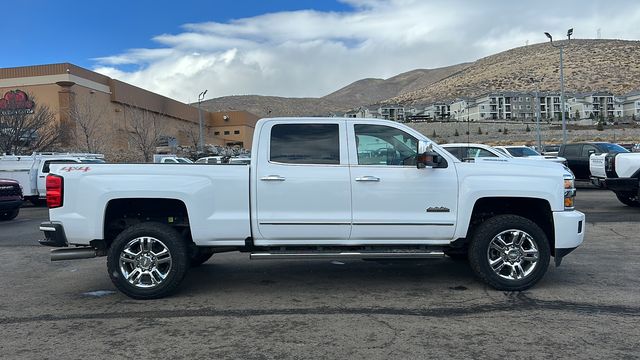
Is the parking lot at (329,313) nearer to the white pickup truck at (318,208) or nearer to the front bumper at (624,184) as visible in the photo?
the white pickup truck at (318,208)

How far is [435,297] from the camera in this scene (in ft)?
20.5

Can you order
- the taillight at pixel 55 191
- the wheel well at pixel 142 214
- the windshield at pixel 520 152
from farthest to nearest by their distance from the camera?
1. the windshield at pixel 520 152
2. the wheel well at pixel 142 214
3. the taillight at pixel 55 191

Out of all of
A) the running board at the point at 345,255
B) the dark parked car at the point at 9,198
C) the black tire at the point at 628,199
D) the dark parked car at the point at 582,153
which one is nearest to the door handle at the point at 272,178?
the running board at the point at 345,255

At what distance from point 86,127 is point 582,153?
4587 cm

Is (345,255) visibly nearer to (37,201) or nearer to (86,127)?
(37,201)

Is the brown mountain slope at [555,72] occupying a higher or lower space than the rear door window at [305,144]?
higher

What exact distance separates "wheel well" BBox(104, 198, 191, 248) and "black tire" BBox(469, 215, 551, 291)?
11.3ft

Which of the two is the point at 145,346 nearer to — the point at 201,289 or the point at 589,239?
the point at 201,289

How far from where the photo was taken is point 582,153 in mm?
20141

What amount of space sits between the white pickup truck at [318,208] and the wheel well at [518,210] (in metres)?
0.11

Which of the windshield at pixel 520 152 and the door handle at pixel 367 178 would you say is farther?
the windshield at pixel 520 152

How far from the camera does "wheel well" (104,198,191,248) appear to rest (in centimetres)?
652

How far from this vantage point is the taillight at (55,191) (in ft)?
20.6

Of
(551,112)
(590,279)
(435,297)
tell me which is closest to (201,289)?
(435,297)
